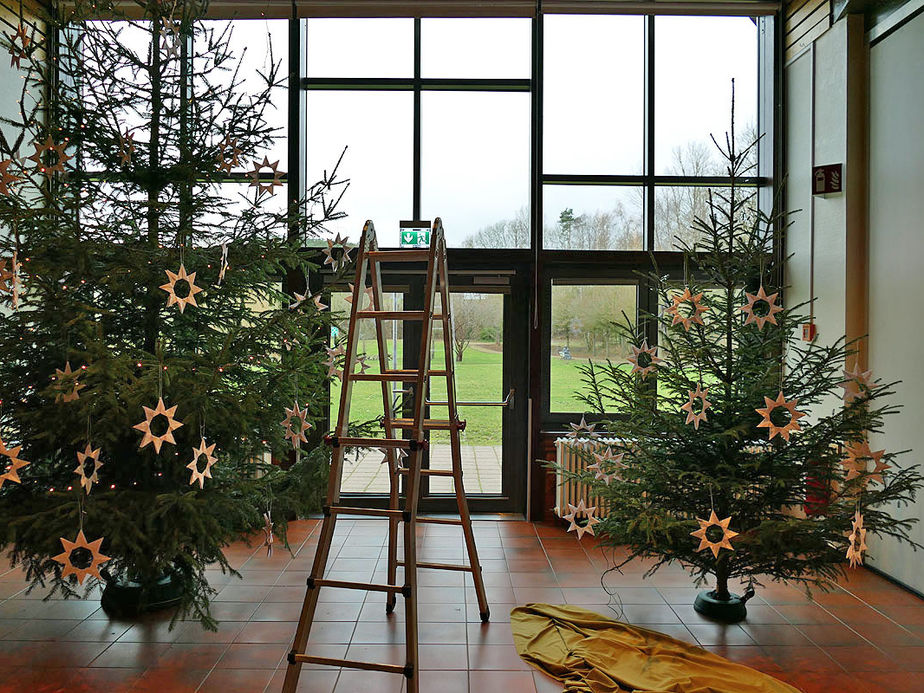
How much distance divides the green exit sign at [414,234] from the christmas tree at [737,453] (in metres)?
2.55

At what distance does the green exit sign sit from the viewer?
621 centimetres

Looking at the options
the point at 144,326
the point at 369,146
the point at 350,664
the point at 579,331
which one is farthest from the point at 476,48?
the point at 350,664

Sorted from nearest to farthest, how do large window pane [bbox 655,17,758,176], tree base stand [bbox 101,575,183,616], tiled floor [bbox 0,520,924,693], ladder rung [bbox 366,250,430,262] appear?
tiled floor [bbox 0,520,924,693]
ladder rung [bbox 366,250,430,262]
tree base stand [bbox 101,575,183,616]
large window pane [bbox 655,17,758,176]

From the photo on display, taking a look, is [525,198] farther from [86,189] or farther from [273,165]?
[86,189]

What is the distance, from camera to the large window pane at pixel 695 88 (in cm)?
634

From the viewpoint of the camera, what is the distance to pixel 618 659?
11.5 feet

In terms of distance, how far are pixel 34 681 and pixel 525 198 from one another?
4.84 metres

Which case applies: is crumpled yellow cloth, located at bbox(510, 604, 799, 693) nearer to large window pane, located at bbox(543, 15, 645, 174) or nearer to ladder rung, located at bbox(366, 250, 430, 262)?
ladder rung, located at bbox(366, 250, 430, 262)

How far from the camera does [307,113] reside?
20.9ft

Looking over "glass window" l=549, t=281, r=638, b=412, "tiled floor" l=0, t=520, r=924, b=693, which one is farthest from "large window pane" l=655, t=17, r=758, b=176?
"tiled floor" l=0, t=520, r=924, b=693

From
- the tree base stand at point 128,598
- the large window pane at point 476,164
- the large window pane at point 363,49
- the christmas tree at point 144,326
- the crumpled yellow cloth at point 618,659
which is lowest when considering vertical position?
the crumpled yellow cloth at point 618,659

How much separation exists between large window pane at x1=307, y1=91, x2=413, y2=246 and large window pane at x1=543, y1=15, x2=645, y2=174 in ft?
4.04

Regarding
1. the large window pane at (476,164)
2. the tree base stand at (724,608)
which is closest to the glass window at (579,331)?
the large window pane at (476,164)

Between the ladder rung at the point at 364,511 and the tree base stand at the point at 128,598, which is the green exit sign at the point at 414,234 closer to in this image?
the tree base stand at the point at 128,598
